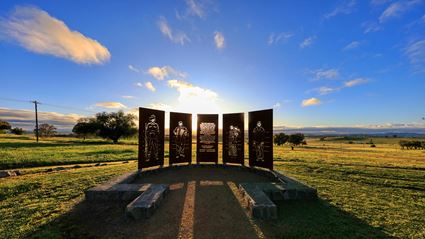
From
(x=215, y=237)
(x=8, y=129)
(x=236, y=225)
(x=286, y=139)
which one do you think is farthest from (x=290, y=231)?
(x=8, y=129)

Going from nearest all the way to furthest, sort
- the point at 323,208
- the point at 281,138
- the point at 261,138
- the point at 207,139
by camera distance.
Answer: the point at 323,208, the point at 261,138, the point at 207,139, the point at 281,138

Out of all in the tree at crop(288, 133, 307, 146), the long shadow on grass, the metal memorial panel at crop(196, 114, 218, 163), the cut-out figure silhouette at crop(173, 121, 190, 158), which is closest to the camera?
the long shadow on grass

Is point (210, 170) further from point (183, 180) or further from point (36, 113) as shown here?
point (36, 113)

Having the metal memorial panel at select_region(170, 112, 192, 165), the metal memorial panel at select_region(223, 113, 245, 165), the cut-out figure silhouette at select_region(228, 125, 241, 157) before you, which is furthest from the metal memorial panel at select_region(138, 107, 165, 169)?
→ the cut-out figure silhouette at select_region(228, 125, 241, 157)

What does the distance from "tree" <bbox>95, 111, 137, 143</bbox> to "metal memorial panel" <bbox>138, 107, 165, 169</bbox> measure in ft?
113

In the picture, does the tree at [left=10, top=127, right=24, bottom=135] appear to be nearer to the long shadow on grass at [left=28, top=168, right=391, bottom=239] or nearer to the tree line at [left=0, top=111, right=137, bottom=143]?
the tree line at [left=0, top=111, right=137, bottom=143]

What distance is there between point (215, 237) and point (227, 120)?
27.8 feet

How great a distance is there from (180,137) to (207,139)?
153cm

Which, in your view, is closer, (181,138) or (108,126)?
(181,138)

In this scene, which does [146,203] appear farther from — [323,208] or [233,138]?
[233,138]

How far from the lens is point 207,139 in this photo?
42.2 ft

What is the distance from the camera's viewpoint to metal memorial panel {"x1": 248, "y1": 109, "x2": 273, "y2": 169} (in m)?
10.4

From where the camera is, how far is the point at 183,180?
918 centimetres

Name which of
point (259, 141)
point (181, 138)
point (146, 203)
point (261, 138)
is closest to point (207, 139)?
point (181, 138)
